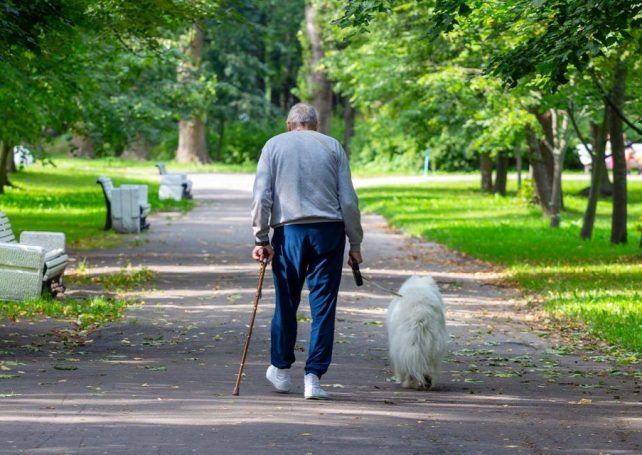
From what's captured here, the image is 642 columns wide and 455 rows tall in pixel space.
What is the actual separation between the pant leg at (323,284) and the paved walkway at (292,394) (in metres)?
0.36

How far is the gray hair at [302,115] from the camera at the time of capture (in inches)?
386

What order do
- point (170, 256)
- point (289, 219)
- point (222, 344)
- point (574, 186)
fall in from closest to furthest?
1. point (289, 219)
2. point (222, 344)
3. point (170, 256)
4. point (574, 186)

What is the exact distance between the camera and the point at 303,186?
962 centimetres

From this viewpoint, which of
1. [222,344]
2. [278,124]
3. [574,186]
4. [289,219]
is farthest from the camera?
[278,124]

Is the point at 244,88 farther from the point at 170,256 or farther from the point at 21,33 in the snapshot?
the point at 21,33

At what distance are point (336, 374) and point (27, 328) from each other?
3.86 meters

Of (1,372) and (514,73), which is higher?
(514,73)

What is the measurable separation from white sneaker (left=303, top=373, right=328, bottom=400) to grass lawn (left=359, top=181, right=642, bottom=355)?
4323 mm

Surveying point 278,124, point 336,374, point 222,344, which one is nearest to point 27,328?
point 222,344

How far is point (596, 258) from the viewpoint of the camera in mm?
22922

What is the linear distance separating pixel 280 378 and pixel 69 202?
93.8 feet

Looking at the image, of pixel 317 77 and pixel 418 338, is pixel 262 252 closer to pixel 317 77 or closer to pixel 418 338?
pixel 418 338

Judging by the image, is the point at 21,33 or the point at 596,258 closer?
the point at 21,33

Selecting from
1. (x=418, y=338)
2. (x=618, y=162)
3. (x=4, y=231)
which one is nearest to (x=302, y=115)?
(x=418, y=338)
